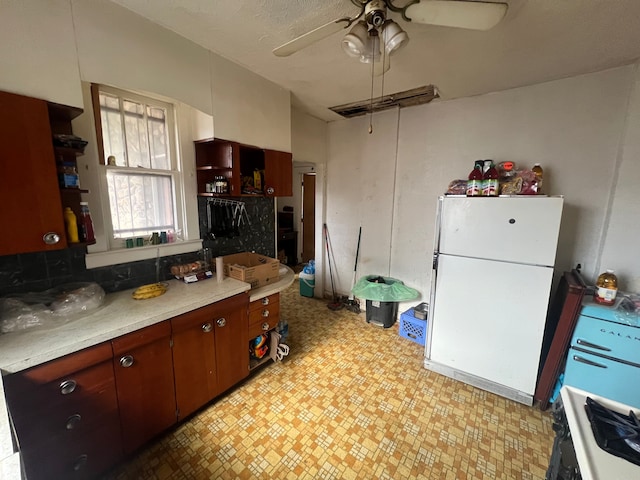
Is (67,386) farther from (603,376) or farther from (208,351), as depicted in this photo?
(603,376)

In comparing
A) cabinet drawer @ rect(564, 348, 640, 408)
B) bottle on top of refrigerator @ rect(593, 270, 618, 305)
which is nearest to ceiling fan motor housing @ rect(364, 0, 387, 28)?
bottle on top of refrigerator @ rect(593, 270, 618, 305)

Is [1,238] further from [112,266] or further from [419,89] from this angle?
[419,89]

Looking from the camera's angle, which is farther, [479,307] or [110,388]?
[479,307]

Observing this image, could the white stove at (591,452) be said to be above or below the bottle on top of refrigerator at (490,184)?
below

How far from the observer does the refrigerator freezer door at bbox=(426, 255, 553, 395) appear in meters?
1.87

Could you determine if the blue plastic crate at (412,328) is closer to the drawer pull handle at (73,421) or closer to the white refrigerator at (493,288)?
the white refrigerator at (493,288)

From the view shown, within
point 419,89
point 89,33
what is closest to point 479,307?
point 419,89

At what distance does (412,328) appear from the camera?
2.76 m

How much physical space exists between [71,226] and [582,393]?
2474 millimetres

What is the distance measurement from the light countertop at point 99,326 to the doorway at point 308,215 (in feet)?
11.9

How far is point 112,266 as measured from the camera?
170 centimetres

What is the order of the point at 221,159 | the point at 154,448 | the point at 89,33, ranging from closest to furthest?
the point at 89,33 → the point at 154,448 → the point at 221,159

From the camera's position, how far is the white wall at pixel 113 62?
1.20 m

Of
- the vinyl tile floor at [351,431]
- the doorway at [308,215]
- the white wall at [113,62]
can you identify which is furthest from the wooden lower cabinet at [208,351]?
the doorway at [308,215]
